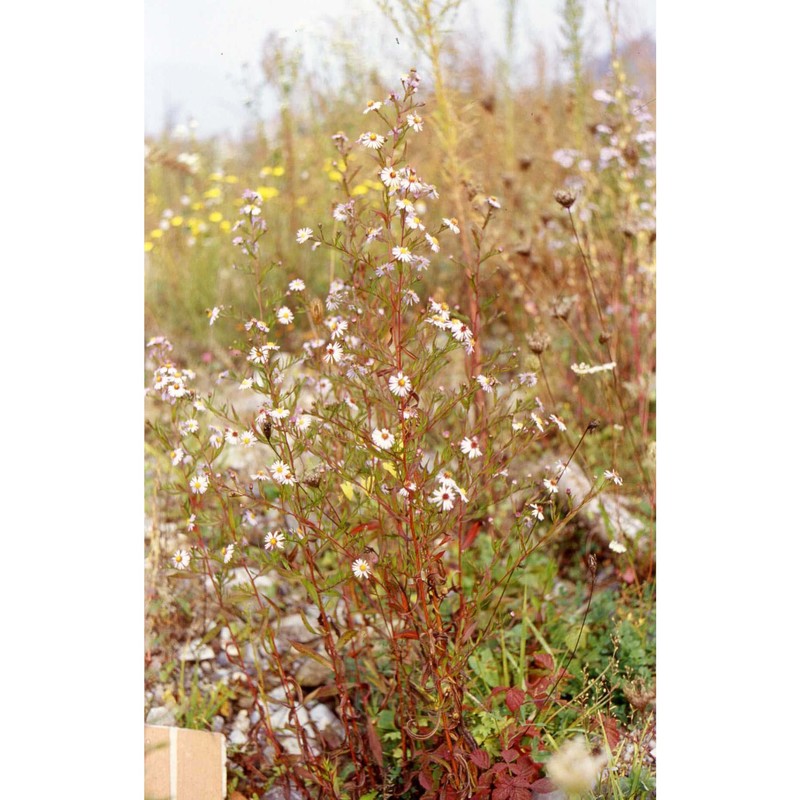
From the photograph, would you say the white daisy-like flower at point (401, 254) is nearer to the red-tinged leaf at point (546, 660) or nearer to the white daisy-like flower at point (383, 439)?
the white daisy-like flower at point (383, 439)

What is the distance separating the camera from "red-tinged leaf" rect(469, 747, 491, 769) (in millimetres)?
1374

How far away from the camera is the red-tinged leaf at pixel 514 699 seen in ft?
4.78

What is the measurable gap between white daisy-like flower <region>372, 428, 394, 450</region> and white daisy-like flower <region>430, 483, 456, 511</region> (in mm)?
95

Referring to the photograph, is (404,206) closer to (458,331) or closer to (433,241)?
(433,241)

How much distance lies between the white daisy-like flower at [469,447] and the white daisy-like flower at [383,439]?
0.34 feet

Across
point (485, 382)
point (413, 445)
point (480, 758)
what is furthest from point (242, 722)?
point (485, 382)

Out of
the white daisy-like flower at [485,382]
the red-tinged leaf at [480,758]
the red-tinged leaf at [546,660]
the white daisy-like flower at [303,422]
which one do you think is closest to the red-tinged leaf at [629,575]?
the red-tinged leaf at [546,660]

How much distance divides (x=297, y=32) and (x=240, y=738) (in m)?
1.42

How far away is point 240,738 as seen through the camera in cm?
177
